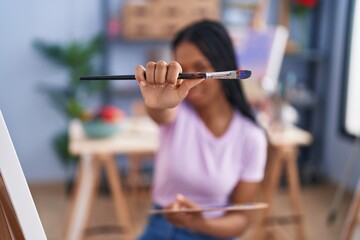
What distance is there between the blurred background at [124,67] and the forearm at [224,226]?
1864mm

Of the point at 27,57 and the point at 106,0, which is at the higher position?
the point at 106,0

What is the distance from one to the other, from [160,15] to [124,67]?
0.58 metres

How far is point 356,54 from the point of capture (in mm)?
3410

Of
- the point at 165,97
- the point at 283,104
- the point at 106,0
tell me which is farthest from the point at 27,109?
the point at 165,97

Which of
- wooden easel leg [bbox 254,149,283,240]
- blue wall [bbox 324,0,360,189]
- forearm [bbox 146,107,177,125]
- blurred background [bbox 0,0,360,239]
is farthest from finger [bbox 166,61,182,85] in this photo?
blue wall [bbox 324,0,360,189]

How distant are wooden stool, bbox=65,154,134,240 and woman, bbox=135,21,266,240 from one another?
870mm

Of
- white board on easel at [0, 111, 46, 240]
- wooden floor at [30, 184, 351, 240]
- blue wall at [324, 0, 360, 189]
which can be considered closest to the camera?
white board on easel at [0, 111, 46, 240]

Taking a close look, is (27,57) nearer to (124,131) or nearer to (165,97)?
(124,131)

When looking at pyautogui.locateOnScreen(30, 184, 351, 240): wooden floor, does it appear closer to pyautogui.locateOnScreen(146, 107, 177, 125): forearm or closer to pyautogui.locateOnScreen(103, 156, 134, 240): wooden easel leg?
pyautogui.locateOnScreen(103, 156, 134, 240): wooden easel leg

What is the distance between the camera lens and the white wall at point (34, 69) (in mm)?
3311

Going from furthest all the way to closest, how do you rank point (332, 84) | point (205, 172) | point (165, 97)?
point (332, 84) < point (205, 172) < point (165, 97)

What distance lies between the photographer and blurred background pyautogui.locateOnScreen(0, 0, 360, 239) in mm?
3295

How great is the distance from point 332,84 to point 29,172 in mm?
2583

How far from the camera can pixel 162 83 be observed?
0.69 m
